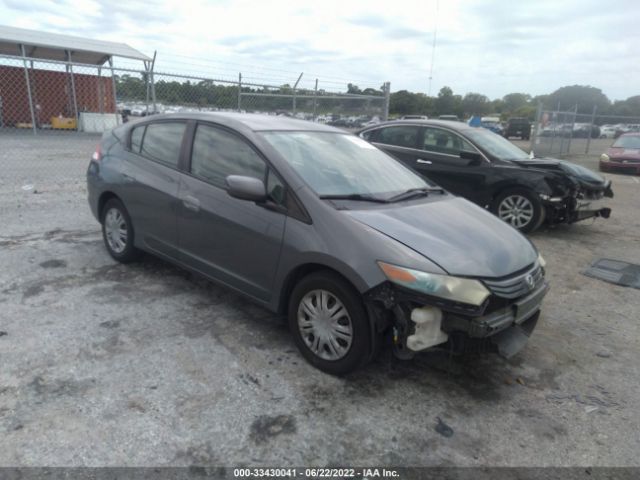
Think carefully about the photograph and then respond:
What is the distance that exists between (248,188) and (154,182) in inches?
54.4

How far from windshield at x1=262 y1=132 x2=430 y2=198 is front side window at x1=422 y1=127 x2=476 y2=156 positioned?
324 centimetres

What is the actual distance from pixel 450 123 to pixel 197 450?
6.35m

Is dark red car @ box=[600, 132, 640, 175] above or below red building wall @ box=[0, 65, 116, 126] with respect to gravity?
below

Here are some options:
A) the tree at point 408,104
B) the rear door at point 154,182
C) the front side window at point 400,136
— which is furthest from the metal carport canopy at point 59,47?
the tree at point 408,104

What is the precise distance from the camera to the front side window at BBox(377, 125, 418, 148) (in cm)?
750

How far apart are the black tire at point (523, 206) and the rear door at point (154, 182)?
472 centimetres

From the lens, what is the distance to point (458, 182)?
23.5 feet

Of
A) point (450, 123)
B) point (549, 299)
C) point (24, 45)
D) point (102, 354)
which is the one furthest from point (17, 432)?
point (24, 45)

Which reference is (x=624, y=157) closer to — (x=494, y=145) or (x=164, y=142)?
(x=494, y=145)

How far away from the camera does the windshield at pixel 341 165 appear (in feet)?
11.2

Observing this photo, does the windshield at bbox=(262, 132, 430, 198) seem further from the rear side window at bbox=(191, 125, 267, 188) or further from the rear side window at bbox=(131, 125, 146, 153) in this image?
the rear side window at bbox=(131, 125, 146, 153)

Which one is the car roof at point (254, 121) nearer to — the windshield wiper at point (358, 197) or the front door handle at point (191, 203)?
the front door handle at point (191, 203)

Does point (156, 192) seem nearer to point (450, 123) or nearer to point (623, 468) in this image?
point (623, 468)

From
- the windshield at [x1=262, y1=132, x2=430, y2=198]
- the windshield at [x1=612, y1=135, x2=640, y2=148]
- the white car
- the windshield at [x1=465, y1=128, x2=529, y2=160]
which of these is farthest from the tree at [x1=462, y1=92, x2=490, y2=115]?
the windshield at [x1=262, y1=132, x2=430, y2=198]
